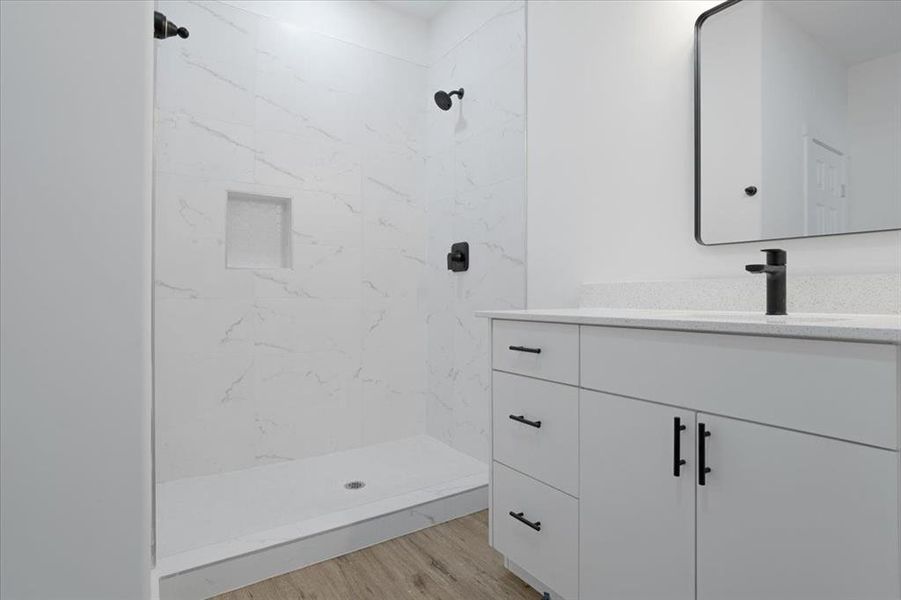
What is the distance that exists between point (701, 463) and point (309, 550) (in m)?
1.35

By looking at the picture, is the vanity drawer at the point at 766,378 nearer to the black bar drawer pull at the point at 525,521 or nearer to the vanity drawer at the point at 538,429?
the vanity drawer at the point at 538,429

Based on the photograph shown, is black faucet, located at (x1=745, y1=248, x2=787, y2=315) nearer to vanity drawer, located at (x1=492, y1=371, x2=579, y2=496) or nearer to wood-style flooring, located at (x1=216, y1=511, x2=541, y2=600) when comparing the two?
vanity drawer, located at (x1=492, y1=371, x2=579, y2=496)

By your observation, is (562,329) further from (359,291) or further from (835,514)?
(359,291)

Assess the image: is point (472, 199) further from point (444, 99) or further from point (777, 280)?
point (777, 280)

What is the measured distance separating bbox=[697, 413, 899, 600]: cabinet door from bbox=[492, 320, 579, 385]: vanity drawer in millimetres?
380

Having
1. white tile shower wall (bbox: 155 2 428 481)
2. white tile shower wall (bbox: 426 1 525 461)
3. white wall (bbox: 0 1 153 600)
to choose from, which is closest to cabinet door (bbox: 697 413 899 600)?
white wall (bbox: 0 1 153 600)

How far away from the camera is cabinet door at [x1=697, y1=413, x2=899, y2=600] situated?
2.54 feet

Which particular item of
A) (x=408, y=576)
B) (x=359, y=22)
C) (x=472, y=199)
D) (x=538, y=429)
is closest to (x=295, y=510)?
(x=408, y=576)

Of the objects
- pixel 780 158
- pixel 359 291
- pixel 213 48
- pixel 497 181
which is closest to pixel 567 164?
pixel 497 181

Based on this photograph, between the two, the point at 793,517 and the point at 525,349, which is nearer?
the point at 793,517

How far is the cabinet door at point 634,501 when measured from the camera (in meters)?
1.04

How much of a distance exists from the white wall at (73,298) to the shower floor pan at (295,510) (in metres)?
1.04

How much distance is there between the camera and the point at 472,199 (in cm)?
255

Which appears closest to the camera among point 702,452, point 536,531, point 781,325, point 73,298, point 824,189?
point 73,298
